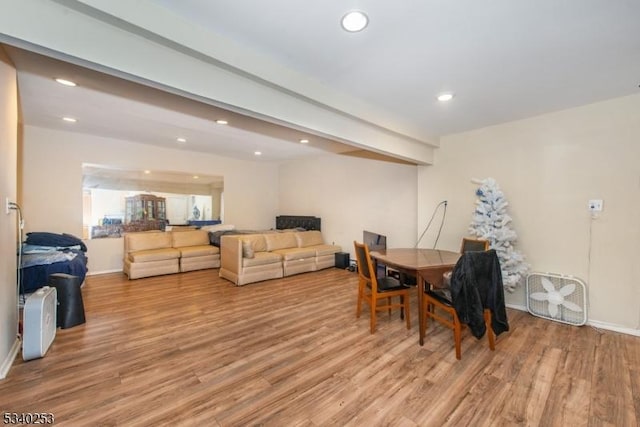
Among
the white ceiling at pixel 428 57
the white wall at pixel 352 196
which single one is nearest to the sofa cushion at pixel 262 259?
the white wall at pixel 352 196

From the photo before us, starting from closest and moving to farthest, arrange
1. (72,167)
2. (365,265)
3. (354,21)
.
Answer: (354,21)
(365,265)
(72,167)

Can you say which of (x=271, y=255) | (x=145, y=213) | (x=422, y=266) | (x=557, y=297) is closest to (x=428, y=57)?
(x=422, y=266)

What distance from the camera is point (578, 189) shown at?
315cm

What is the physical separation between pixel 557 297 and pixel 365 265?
2291mm

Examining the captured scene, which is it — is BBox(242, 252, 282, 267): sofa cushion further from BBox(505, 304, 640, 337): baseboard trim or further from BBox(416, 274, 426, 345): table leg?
BBox(505, 304, 640, 337): baseboard trim

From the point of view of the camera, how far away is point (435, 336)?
9.20 ft

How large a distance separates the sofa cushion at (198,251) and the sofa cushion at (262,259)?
1.30m

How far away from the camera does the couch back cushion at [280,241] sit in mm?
5309

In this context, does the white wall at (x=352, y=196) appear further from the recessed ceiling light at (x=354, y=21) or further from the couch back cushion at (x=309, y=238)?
the recessed ceiling light at (x=354, y=21)

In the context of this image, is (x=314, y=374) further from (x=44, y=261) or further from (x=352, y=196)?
(x=352, y=196)

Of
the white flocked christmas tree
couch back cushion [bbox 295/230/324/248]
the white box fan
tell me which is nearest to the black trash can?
couch back cushion [bbox 295/230/324/248]

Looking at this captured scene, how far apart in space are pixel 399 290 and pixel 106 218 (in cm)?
562

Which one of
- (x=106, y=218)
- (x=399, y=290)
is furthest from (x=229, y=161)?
(x=399, y=290)

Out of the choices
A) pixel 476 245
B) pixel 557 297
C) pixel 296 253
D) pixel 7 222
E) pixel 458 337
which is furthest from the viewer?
pixel 296 253
